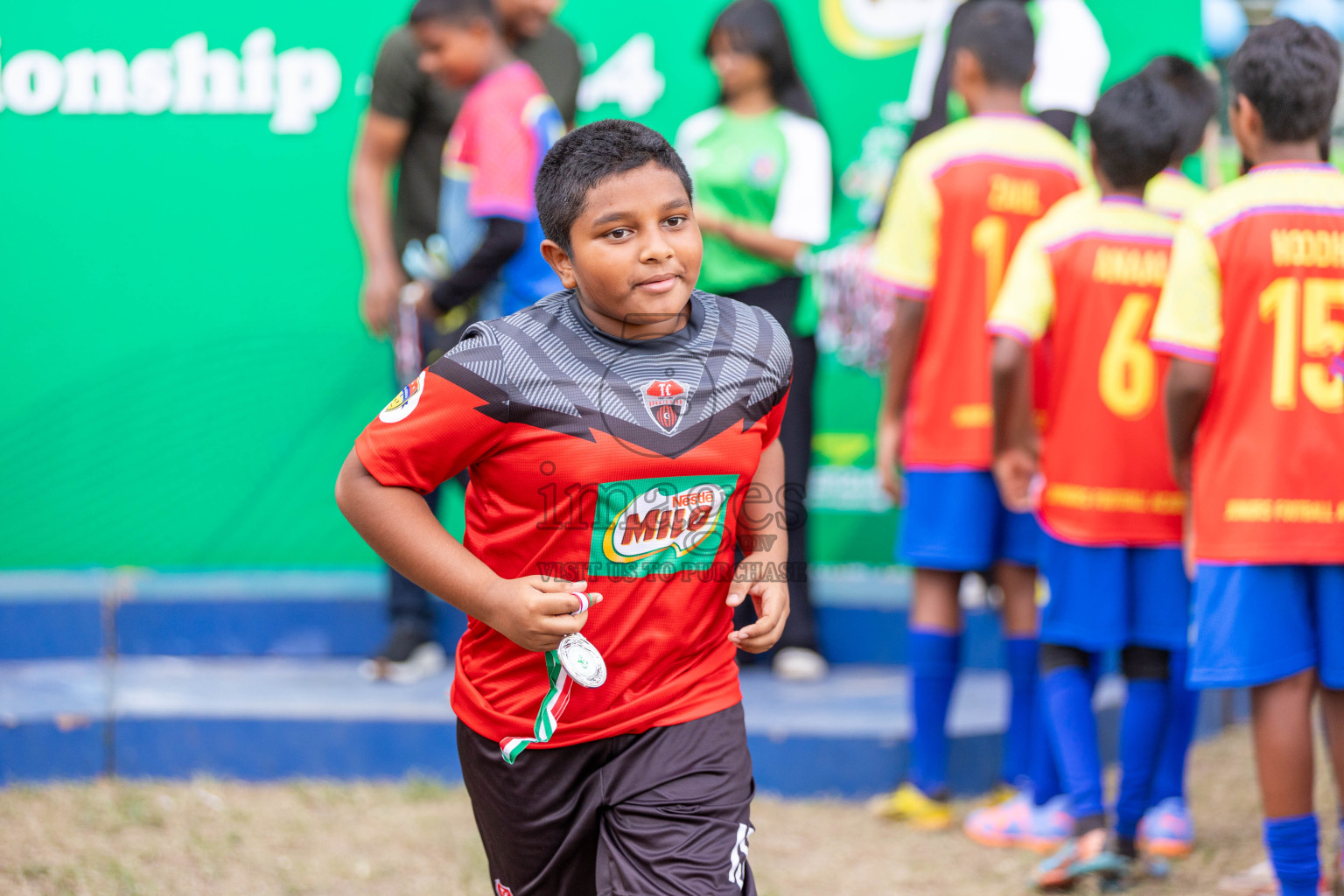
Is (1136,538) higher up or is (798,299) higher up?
(798,299)

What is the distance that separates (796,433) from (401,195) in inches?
63.6

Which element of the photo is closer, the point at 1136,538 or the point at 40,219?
the point at 1136,538

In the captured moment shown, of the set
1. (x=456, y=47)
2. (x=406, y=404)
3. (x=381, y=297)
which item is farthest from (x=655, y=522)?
(x=381, y=297)

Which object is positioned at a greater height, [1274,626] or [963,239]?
[963,239]

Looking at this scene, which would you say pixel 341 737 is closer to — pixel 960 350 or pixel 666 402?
pixel 960 350

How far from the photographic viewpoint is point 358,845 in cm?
374

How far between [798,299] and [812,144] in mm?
515

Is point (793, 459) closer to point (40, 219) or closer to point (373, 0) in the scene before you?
point (373, 0)

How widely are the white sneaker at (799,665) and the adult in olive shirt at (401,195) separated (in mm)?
1174

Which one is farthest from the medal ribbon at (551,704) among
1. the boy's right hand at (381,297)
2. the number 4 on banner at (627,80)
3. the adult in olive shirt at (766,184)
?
the number 4 on banner at (627,80)

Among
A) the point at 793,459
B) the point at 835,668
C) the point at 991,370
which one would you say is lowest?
the point at 835,668

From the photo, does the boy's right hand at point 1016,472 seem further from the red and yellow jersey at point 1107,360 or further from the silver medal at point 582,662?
the silver medal at point 582,662

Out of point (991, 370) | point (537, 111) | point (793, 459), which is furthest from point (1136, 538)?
point (537, 111)

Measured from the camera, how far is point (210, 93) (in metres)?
5.38
